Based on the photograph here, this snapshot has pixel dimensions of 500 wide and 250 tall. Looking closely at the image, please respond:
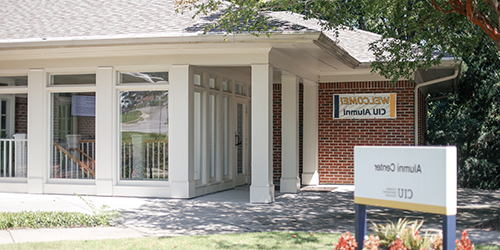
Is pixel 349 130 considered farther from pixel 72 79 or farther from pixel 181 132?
pixel 72 79

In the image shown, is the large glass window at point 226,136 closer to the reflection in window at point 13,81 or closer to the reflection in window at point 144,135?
the reflection in window at point 144,135

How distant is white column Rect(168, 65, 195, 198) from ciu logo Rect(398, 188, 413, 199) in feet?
19.7

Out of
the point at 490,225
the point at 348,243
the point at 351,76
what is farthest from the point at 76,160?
the point at 490,225

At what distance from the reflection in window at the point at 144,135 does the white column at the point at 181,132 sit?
238mm

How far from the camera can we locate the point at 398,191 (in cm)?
420

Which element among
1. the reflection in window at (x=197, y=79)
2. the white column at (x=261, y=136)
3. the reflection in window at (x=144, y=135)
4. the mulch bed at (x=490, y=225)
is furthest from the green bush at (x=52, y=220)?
the mulch bed at (x=490, y=225)

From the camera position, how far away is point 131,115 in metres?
10.2

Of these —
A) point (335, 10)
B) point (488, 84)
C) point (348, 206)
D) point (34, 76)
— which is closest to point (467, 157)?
point (488, 84)

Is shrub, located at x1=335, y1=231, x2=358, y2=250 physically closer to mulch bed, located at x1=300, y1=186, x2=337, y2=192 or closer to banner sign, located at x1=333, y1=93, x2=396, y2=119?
mulch bed, located at x1=300, y1=186, x2=337, y2=192

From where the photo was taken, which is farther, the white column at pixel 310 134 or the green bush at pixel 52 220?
the white column at pixel 310 134

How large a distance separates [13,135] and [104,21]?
3278 millimetres

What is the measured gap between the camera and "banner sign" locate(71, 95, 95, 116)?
10398mm

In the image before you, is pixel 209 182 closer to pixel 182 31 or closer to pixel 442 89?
pixel 182 31

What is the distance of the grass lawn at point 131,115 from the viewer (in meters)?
10.1
